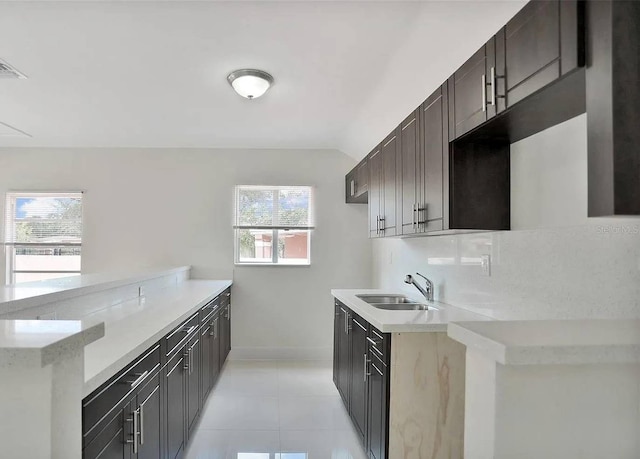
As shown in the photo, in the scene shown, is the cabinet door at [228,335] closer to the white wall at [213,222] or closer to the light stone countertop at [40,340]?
the white wall at [213,222]

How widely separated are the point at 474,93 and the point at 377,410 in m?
1.71

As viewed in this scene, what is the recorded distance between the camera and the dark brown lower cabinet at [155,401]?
145 cm

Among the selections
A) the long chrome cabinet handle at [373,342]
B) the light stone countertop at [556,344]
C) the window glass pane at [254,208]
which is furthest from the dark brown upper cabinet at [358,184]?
the light stone countertop at [556,344]

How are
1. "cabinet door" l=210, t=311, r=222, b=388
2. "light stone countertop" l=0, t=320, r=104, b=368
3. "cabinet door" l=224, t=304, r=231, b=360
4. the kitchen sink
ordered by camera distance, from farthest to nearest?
"cabinet door" l=224, t=304, r=231, b=360
"cabinet door" l=210, t=311, r=222, b=388
the kitchen sink
"light stone countertop" l=0, t=320, r=104, b=368

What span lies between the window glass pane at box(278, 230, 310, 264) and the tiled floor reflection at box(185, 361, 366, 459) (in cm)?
131

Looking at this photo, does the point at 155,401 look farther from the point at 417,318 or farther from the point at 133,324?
the point at 417,318

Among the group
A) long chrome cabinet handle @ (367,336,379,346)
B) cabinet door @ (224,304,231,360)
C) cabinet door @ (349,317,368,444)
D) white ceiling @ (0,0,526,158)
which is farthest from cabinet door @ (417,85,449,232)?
cabinet door @ (224,304,231,360)

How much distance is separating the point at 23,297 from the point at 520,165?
7.77 feet

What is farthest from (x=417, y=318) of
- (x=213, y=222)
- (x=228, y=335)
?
(x=213, y=222)

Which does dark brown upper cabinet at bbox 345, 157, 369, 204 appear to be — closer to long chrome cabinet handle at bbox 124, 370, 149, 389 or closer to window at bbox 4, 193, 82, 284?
long chrome cabinet handle at bbox 124, 370, 149, 389

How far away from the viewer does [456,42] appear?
2.23m

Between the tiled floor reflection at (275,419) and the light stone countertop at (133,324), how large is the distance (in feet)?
2.99

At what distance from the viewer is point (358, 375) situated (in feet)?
9.78

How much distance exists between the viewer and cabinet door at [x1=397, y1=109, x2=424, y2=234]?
8.83 feet
